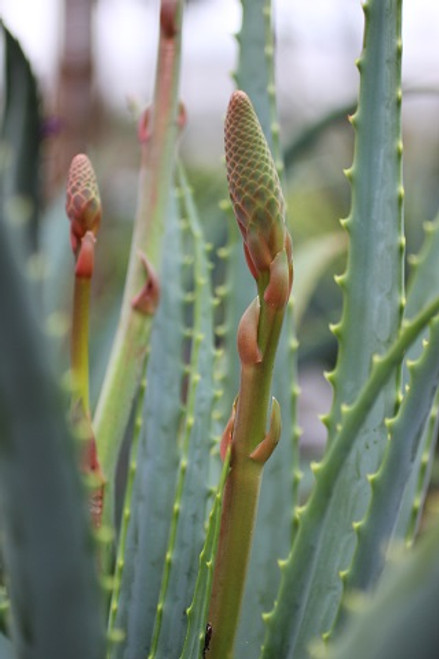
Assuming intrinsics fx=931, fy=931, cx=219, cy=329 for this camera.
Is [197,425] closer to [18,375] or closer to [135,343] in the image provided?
[135,343]

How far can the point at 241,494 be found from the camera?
1.25 ft

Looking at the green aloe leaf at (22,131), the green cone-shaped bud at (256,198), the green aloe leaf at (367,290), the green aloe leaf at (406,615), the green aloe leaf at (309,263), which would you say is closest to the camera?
the green aloe leaf at (406,615)

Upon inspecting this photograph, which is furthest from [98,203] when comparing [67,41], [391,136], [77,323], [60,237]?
[67,41]

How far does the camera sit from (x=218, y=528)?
39 cm

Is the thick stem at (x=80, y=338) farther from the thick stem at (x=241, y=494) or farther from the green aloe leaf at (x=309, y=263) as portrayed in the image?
the green aloe leaf at (x=309, y=263)

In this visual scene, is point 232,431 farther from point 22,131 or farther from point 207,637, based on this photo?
point 22,131

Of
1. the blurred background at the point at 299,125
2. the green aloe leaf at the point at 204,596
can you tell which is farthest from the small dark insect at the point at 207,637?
the blurred background at the point at 299,125

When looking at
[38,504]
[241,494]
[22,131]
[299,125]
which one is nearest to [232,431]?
[241,494]

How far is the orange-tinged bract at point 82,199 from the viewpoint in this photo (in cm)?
47

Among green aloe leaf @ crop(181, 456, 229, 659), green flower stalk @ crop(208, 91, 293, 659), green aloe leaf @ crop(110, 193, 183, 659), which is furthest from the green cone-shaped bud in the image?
green aloe leaf @ crop(110, 193, 183, 659)

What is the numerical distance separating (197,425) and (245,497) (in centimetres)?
17

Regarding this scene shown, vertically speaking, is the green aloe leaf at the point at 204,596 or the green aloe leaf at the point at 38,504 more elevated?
the green aloe leaf at the point at 38,504

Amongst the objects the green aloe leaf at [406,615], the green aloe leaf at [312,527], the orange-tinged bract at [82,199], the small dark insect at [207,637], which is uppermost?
the orange-tinged bract at [82,199]

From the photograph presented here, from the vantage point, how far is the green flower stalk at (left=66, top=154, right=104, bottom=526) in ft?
1.51
